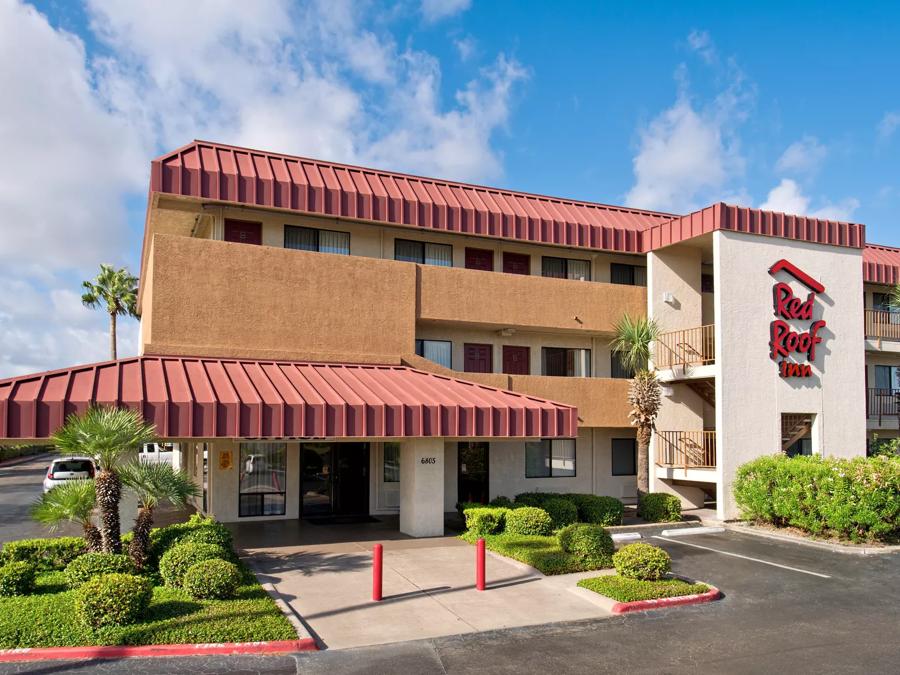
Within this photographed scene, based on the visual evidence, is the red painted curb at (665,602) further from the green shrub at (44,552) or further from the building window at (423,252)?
the building window at (423,252)

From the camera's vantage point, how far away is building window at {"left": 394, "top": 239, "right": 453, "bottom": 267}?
25.8 metres

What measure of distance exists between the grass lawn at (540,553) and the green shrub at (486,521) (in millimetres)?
224

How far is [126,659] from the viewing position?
34.2 ft

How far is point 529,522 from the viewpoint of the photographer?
1953 cm

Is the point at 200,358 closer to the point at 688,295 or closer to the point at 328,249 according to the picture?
the point at 328,249

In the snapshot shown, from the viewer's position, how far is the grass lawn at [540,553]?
16125 millimetres

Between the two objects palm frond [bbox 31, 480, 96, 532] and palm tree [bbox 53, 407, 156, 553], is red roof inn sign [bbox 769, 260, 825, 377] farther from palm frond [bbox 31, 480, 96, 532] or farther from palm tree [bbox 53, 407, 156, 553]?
palm frond [bbox 31, 480, 96, 532]

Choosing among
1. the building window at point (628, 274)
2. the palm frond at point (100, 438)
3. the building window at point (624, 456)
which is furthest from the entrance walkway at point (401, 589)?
the building window at point (628, 274)

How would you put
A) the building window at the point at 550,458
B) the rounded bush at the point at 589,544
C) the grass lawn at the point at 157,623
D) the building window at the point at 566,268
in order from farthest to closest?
the building window at the point at 566,268, the building window at the point at 550,458, the rounded bush at the point at 589,544, the grass lawn at the point at 157,623

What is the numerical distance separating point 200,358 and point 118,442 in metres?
7.41

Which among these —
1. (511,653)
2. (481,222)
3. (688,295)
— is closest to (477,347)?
(481,222)

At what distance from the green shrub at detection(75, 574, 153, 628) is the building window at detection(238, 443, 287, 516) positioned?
1128 centimetres

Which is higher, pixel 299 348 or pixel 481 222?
pixel 481 222

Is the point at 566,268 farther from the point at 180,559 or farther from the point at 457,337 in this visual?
the point at 180,559
